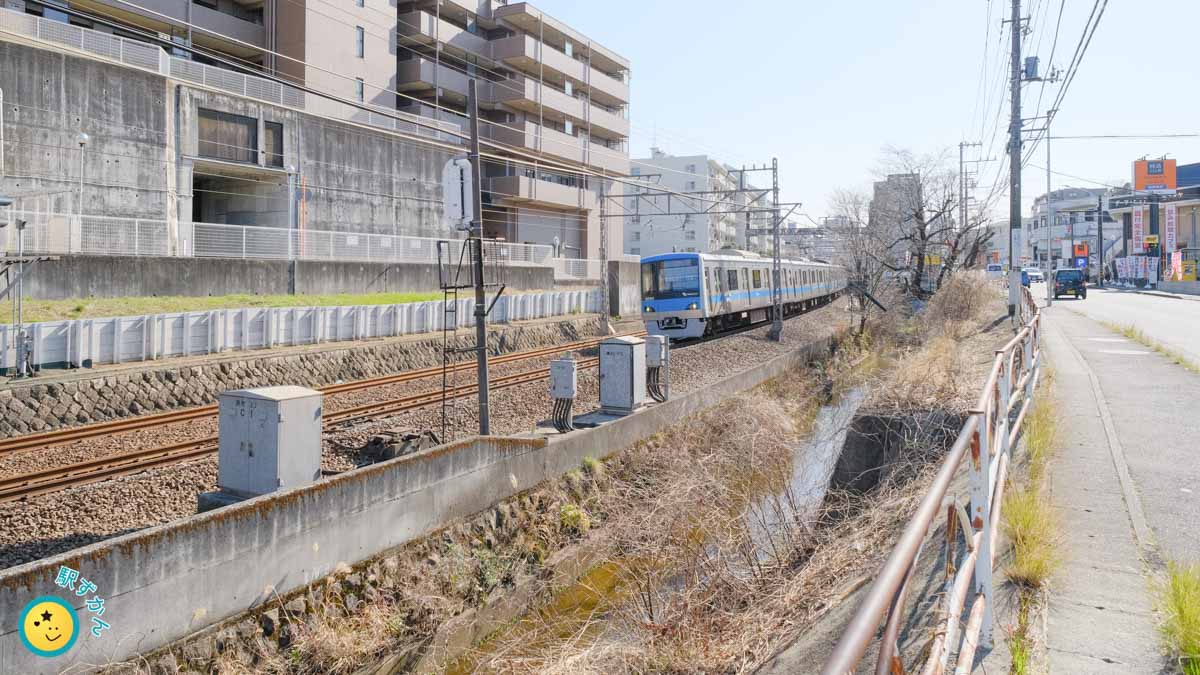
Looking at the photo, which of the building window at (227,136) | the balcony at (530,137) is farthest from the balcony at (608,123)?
the building window at (227,136)

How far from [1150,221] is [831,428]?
65.9 m

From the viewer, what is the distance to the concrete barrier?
18.4ft

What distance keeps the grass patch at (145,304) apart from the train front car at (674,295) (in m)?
8.37

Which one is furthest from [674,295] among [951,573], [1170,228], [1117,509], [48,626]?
[1170,228]

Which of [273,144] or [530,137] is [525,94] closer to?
[530,137]

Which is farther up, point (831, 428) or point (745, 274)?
point (745, 274)

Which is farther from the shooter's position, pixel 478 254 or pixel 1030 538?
pixel 478 254

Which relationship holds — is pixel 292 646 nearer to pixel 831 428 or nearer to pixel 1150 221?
pixel 831 428

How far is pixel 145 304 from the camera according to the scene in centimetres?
1866

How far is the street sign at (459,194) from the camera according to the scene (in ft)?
34.0

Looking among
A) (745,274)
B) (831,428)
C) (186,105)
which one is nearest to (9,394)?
(831,428)

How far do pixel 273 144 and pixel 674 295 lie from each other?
15.8 meters

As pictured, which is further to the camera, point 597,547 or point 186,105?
point 186,105

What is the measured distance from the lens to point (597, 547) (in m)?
9.96
